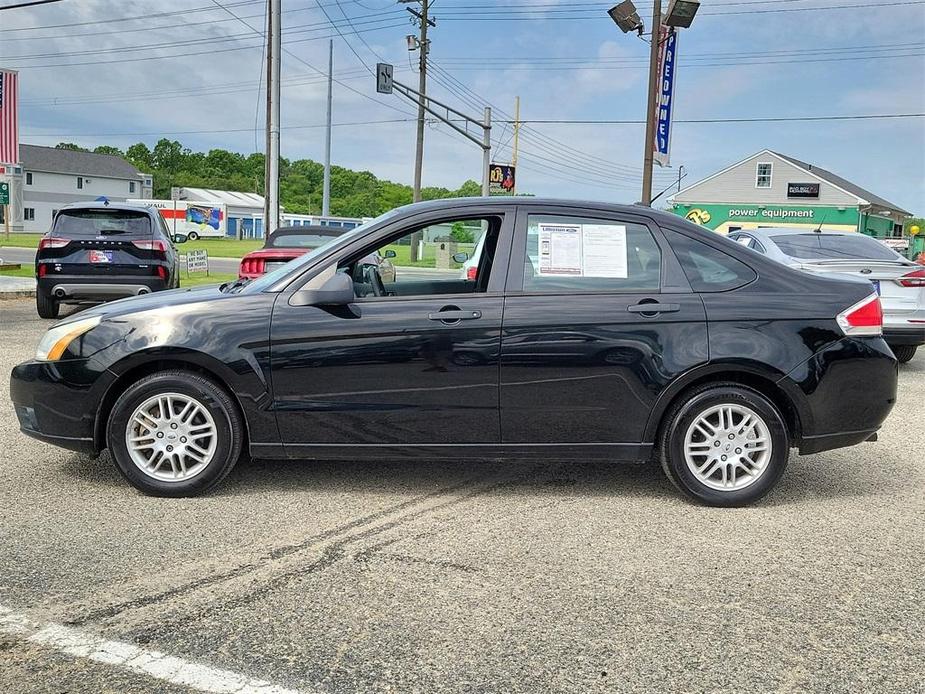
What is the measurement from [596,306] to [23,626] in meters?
3.04

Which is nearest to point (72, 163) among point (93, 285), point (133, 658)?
point (93, 285)

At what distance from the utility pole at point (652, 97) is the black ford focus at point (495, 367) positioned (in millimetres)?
11807

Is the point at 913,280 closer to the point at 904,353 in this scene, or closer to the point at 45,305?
the point at 904,353

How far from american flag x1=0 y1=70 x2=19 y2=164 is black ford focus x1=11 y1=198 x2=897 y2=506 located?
21.5m

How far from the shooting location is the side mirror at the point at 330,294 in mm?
4457

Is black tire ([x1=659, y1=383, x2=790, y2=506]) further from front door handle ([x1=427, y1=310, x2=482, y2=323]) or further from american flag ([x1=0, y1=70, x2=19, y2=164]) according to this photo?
american flag ([x1=0, y1=70, x2=19, y2=164])

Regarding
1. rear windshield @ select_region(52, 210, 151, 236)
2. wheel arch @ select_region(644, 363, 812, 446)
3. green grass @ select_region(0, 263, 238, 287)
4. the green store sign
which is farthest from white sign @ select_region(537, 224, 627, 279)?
the green store sign

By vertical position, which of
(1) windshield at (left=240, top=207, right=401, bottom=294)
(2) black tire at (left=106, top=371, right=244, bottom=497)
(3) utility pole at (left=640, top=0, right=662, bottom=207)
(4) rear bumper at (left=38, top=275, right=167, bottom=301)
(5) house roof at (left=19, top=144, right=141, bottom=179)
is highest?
(5) house roof at (left=19, top=144, right=141, bottom=179)

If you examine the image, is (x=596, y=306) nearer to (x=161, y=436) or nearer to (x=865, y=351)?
(x=865, y=351)

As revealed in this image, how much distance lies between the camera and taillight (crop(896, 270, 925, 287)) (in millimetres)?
9203

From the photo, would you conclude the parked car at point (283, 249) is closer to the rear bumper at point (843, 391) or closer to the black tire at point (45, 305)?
the black tire at point (45, 305)

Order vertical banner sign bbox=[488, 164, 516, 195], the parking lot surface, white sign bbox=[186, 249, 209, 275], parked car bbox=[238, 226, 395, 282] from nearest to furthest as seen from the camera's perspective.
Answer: the parking lot surface
parked car bbox=[238, 226, 395, 282]
white sign bbox=[186, 249, 209, 275]
vertical banner sign bbox=[488, 164, 516, 195]

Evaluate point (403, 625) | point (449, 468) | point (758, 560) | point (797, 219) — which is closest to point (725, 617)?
point (758, 560)

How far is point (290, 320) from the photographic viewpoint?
451 cm
